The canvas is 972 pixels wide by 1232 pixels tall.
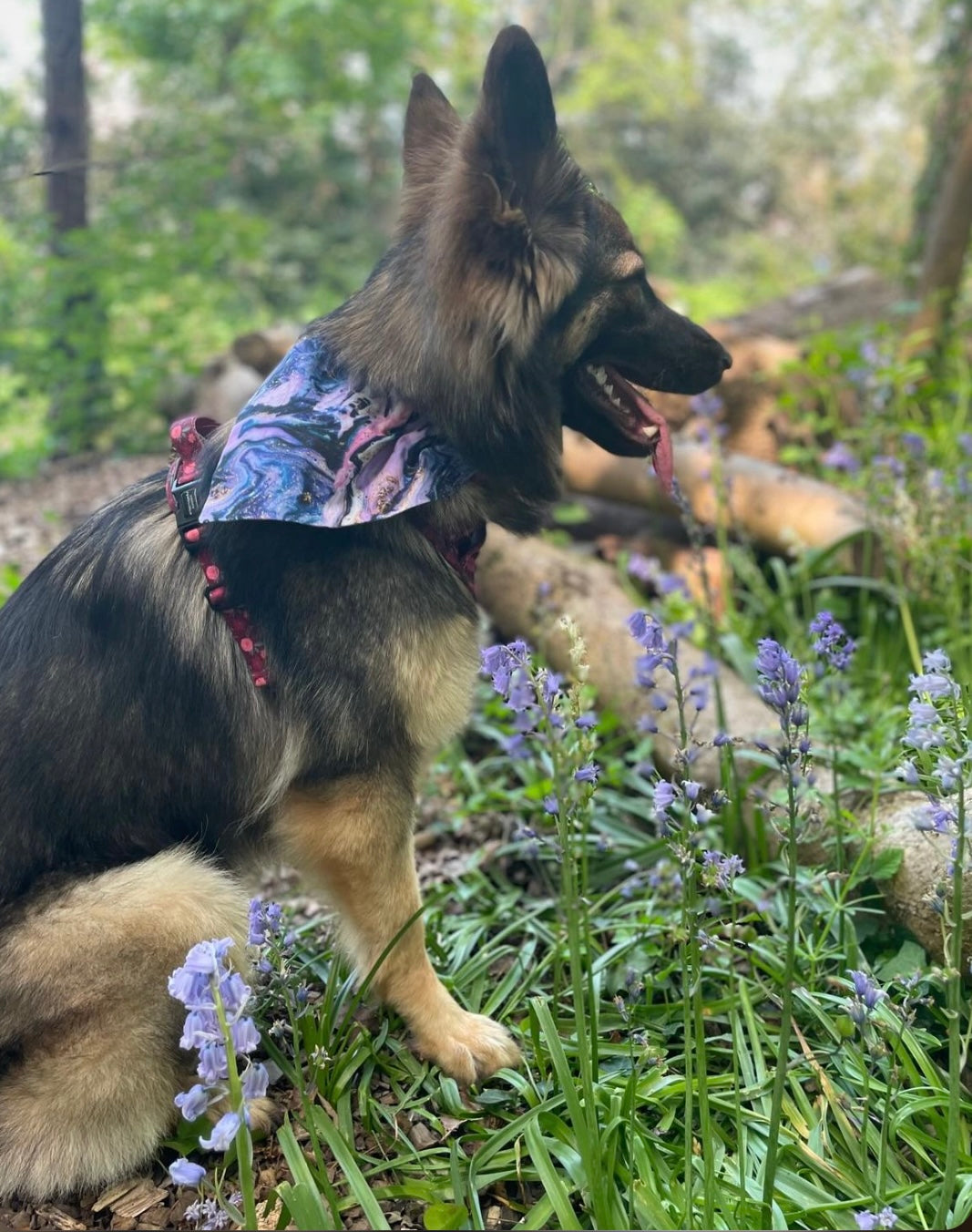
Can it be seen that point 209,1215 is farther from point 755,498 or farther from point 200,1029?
point 755,498

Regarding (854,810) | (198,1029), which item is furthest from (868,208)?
(198,1029)

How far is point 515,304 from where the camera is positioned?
1.95 metres

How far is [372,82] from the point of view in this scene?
10312mm

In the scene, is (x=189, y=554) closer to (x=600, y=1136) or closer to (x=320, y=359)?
(x=320, y=359)

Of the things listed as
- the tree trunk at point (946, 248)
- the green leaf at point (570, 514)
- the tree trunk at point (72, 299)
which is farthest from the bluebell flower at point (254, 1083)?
the tree trunk at point (946, 248)

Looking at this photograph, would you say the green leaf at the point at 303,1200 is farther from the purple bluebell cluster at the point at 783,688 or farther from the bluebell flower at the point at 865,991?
the purple bluebell cluster at the point at 783,688

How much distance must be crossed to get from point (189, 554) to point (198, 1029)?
1131mm

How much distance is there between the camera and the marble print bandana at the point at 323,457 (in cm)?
189

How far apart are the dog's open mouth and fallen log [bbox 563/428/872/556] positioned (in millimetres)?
1551

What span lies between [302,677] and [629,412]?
3.43 feet

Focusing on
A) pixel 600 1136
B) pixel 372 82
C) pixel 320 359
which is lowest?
pixel 600 1136

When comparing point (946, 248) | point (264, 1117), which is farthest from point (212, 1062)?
point (946, 248)

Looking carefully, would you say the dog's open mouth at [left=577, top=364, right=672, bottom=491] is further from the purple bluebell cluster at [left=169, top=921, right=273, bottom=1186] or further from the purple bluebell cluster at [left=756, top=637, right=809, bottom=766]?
the purple bluebell cluster at [left=169, top=921, right=273, bottom=1186]

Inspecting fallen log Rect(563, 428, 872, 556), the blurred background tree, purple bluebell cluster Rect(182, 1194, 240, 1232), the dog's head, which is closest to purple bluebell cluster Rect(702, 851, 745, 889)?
purple bluebell cluster Rect(182, 1194, 240, 1232)
